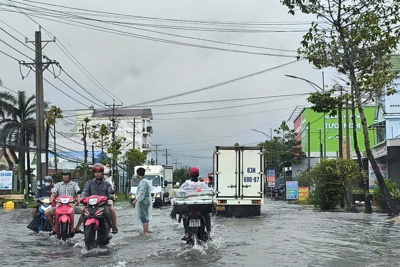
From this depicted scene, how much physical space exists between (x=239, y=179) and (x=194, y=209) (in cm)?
1276

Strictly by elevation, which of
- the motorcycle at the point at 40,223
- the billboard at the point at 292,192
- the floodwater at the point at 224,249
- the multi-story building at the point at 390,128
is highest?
the multi-story building at the point at 390,128

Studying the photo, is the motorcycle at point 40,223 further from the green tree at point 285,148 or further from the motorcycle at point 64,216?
the green tree at point 285,148

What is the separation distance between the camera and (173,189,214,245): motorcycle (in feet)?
38.4

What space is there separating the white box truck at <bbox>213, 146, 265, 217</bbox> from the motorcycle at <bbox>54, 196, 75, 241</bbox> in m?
11.6

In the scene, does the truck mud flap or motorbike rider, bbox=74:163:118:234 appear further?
the truck mud flap

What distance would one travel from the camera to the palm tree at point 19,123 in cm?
5622

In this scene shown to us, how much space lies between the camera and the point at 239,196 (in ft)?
79.8

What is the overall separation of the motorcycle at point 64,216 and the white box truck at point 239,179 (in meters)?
11.6

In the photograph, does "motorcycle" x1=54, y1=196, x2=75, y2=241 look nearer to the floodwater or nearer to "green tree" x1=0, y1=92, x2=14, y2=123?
the floodwater

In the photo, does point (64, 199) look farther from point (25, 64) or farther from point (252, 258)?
point (25, 64)

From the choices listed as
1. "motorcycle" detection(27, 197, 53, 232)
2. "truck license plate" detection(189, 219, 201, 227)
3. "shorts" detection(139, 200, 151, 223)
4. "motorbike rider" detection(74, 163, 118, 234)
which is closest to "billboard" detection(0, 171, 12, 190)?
"motorcycle" detection(27, 197, 53, 232)

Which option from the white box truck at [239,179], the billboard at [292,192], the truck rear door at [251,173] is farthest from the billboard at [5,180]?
the truck rear door at [251,173]

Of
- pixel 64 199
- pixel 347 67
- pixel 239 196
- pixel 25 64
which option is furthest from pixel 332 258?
pixel 25 64

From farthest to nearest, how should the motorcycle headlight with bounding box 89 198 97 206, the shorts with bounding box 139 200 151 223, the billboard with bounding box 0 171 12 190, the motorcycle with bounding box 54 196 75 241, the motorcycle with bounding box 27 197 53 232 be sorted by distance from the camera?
1. the billboard with bounding box 0 171 12 190
2. the motorcycle with bounding box 27 197 53 232
3. the shorts with bounding box 139 200 151 223
4. the motorcycle with bounding box 54 196 75 241
5. the motorcycle headlight with bounding box 89 198 97 206
